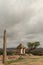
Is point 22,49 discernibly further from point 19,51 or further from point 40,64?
point 40,64

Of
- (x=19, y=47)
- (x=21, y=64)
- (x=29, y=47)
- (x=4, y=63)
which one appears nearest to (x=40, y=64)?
(x=21, y=64)

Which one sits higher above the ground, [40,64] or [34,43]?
[34,43]

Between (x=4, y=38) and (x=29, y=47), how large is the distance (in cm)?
4878

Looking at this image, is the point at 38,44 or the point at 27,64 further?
the point at 38,44

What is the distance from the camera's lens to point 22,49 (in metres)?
54.0

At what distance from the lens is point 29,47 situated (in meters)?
75.2

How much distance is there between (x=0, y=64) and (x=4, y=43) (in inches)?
126

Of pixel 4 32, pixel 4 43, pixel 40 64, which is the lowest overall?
pixel 40 64

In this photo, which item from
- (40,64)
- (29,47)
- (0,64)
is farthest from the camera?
(29,47)

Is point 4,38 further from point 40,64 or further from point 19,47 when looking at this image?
point 19,47

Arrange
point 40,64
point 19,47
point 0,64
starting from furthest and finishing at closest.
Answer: point 19,47 → point 0,64 → point 40,64

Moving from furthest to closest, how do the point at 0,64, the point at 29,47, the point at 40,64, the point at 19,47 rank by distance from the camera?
the point at 29,47, the point at 19,47, the point at 0,64, the point at 40,64

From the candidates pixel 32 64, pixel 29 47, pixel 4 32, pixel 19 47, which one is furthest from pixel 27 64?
pixel 29 47

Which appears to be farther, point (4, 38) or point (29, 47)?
point (29, 47)
